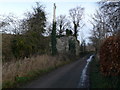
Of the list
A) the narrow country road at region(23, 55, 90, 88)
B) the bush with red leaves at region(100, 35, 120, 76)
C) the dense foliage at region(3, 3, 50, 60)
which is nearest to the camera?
the bush with red leaves at region(100, 35, 120, 76)

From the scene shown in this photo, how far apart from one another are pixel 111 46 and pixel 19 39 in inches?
532

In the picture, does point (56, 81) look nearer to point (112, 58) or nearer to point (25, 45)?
point (112, 58)

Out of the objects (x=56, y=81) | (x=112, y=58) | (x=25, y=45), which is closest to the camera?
(x=112, y=58)

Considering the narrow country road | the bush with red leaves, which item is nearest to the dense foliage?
the narrow country road

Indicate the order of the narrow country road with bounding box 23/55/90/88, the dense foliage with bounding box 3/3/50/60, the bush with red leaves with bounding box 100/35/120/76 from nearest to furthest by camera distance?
the bush with red leaves with bounding box 100/35/120/76 < the narrow country road with bounding box 23/55/90/88 < the dense foliage with bounding box 3/3/50/60

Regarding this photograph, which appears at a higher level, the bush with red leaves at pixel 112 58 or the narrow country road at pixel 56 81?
the bush with red leaves at pixel 112 58

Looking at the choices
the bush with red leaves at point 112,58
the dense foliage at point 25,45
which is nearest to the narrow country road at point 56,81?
the bush with red leaves at point 112,58

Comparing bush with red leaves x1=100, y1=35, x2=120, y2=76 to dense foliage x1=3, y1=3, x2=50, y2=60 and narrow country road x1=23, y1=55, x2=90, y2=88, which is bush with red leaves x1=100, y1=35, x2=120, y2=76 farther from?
dense foliage x1=3, y1=3, x2=50, y2=60

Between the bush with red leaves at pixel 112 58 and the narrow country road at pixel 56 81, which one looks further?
the narrow country road at pixel 56 81

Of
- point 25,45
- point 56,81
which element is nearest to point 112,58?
point 56,81

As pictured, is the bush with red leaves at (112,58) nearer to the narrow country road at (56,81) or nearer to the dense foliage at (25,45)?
the narrow country road at (56,81)

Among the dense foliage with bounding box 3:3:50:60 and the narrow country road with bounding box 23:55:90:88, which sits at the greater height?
the dense foliage with bounding box 3:3:50:60

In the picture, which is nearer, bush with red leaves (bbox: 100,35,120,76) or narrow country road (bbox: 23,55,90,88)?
bush with red leaves (bbox: 100,35,120,76)

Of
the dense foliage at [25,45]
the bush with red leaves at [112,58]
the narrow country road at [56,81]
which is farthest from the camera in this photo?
the dense foliage at [25,45]
